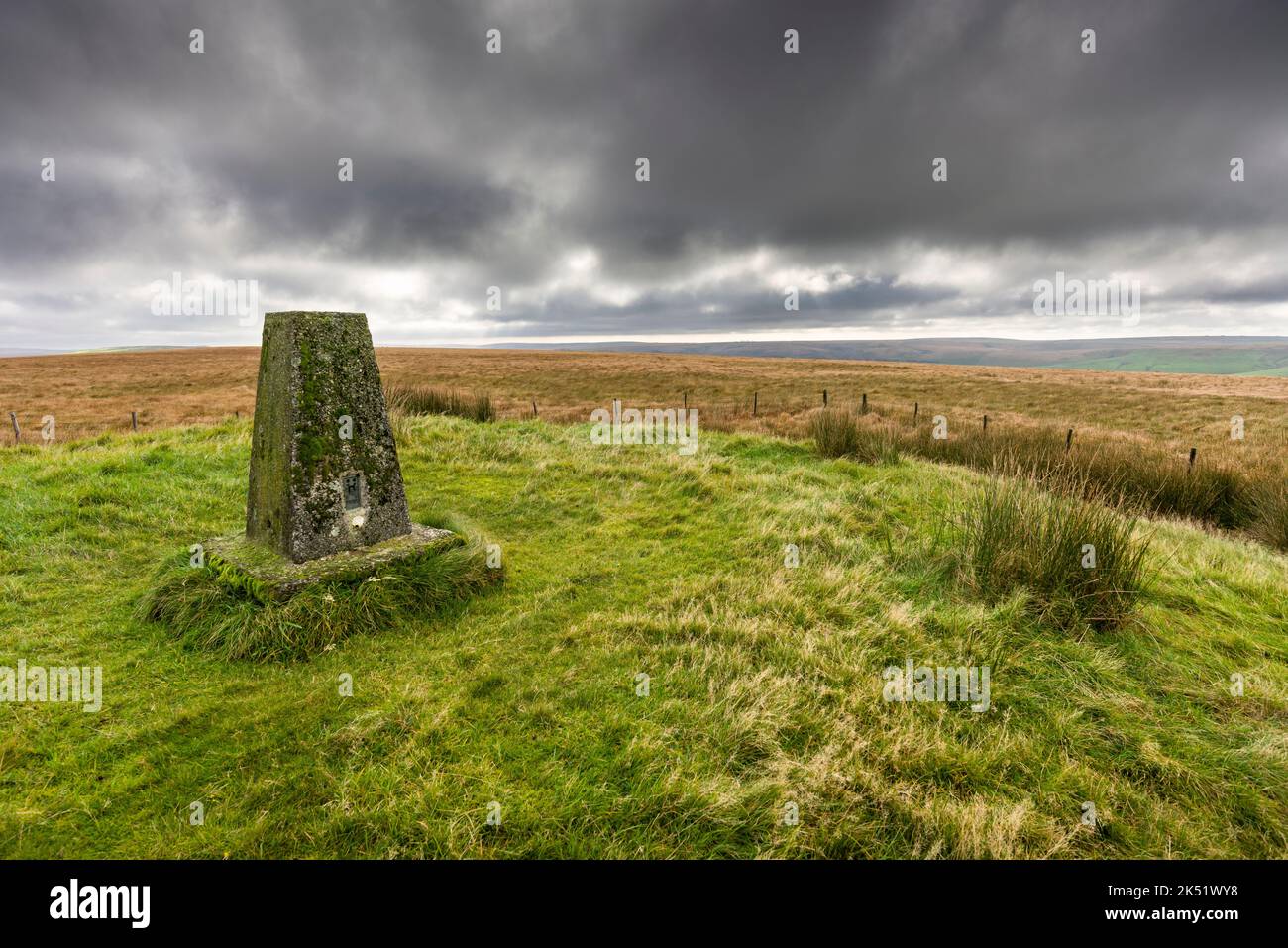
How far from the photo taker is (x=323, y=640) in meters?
4.31

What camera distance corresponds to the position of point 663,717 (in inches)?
138

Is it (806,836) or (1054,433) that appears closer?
(806,836)

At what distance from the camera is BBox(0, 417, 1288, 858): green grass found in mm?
2660

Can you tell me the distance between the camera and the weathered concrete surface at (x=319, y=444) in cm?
489

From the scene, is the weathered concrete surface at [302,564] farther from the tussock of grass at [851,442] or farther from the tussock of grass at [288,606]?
the tussock of grass at [851,442]

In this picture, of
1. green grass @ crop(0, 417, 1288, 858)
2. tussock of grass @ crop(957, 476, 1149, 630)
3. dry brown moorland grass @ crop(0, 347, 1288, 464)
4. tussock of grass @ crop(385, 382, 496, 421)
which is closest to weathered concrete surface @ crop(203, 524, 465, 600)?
green grass @ crop(0, 417, 1288, 858)

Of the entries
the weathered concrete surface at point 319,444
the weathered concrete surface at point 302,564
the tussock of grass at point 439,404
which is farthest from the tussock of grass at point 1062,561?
the tussock of grass at point 439,404

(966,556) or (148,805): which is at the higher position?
(966,556)

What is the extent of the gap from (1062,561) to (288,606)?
6.84 m

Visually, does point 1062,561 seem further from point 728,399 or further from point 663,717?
point 728,399
